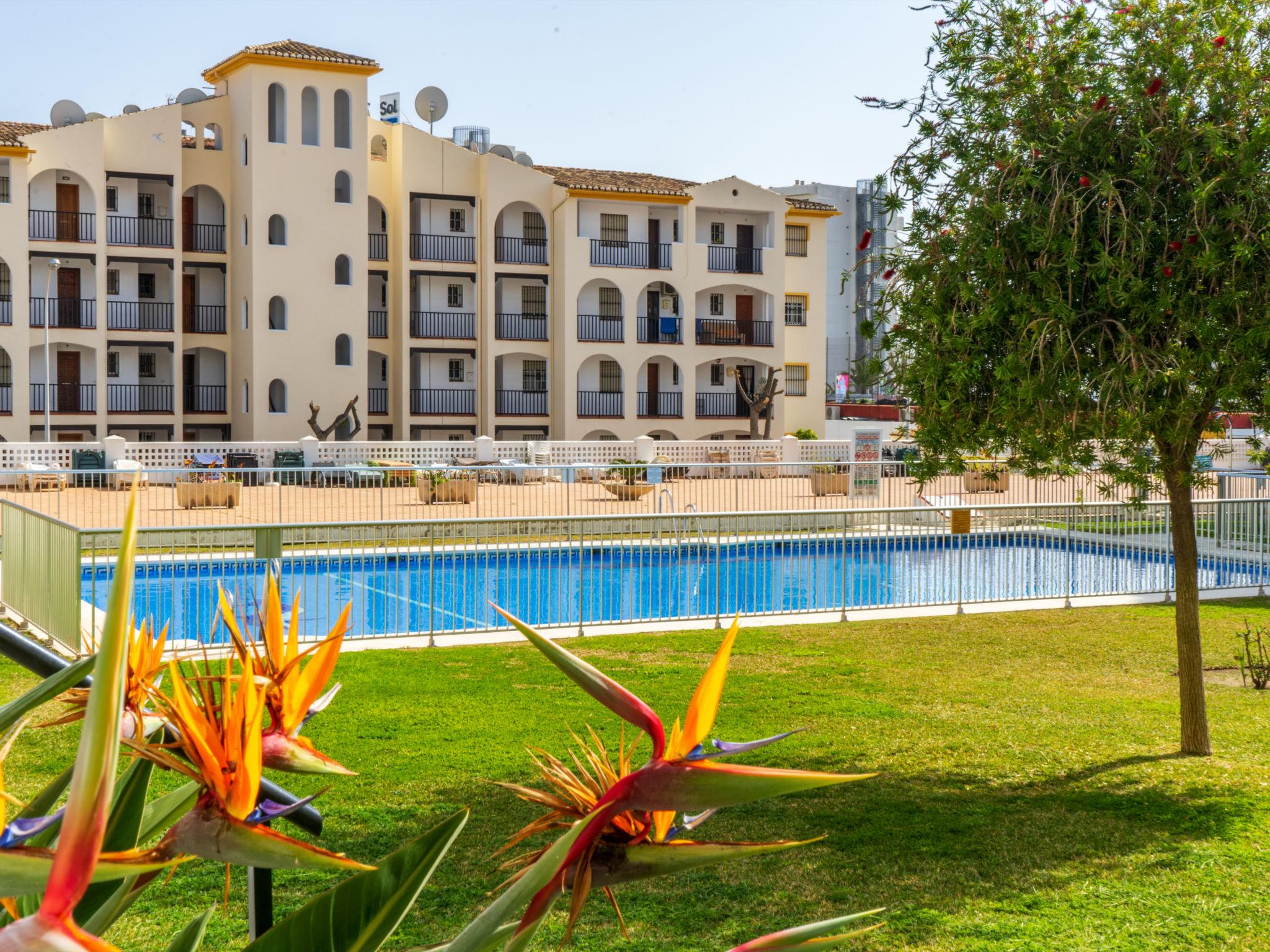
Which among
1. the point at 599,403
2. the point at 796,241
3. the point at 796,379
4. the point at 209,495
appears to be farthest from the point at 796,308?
the point at 209,495

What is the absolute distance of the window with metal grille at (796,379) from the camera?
5238 cm

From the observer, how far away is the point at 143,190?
42.8 m

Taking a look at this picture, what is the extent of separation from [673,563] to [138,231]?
3304cm

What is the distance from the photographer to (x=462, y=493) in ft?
97.6

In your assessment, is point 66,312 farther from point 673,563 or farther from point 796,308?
point 673,563

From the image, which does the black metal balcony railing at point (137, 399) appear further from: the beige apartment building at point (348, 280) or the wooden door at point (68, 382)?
the wooden door at point (68, 382)

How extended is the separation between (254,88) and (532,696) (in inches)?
1414

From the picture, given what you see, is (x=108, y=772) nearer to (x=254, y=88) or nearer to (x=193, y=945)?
(x=193, y=945)

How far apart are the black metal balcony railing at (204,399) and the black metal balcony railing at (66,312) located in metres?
3.82

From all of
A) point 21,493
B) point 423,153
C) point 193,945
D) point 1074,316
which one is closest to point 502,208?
point 423,153

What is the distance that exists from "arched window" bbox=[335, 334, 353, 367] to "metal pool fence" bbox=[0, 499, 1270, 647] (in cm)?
2671

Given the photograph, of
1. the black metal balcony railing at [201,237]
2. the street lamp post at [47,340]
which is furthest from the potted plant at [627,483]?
the black metal balcony railing at [201,237]

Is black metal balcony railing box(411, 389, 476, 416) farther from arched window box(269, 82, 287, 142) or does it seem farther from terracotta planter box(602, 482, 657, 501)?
terracotta planter box(602, 482, 657, 501)

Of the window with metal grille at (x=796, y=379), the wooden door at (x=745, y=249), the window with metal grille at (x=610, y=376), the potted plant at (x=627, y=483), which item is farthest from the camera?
the window with metal grille at (x=796, y=379)
